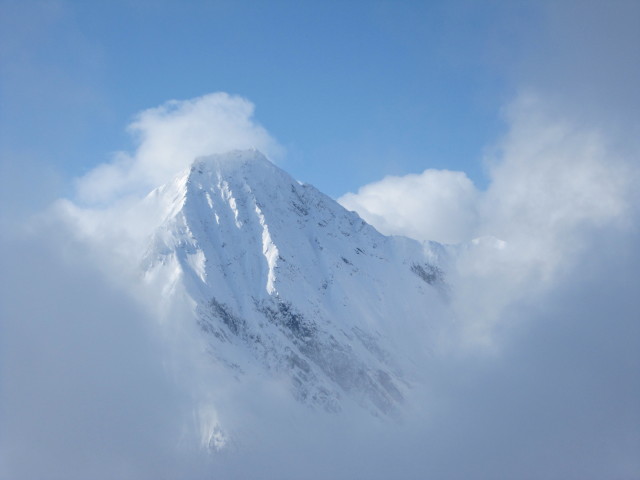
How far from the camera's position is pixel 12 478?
15012cm

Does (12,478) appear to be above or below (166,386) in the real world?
below

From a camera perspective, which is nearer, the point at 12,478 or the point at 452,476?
the point at 12,478

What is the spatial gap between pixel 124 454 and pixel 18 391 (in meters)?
37.4

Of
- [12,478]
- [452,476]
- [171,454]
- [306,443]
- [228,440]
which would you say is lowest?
[12,478]

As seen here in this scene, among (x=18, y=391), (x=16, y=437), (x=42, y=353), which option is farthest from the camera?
(x=42, y=353)

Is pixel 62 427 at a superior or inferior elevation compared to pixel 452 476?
inferior

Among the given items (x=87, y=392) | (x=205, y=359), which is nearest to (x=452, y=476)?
(x=205, y=359)

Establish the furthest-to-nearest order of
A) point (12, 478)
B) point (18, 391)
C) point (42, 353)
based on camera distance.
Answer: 1. point (42, 353)
2. point (18, 391)
3. point (12, 478)

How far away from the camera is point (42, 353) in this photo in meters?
184

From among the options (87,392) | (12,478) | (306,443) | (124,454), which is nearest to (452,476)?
(306,443)

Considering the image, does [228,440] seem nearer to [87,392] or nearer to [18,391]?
[87,392]

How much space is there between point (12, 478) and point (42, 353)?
43412mm

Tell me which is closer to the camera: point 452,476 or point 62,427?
point 62,427

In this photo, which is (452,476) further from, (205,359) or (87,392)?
(87,392)
